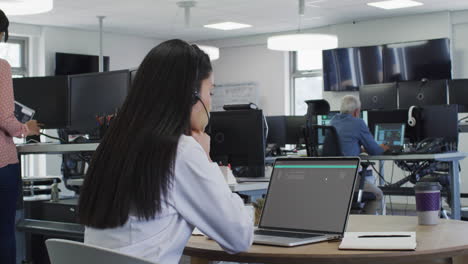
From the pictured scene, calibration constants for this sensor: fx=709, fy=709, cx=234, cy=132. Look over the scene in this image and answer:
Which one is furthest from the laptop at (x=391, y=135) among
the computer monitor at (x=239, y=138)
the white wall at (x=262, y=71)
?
the white wall at (x=262, y=71)

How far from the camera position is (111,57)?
442 inches

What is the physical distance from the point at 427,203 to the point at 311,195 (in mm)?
352

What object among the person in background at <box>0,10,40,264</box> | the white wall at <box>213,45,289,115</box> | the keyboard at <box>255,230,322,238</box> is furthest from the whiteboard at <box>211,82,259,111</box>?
the keyboard at <box>255,230,322,238</box>

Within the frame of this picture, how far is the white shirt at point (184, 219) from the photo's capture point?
5.09ft

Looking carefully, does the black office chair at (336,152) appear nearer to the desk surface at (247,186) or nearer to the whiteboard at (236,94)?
the desk surface at (247,186)

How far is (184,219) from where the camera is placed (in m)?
1.60

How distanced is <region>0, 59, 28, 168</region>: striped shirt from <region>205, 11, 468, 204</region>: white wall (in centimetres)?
699

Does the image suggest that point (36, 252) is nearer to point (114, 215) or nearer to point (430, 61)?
point (114, 215)

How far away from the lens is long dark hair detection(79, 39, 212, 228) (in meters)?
1.54

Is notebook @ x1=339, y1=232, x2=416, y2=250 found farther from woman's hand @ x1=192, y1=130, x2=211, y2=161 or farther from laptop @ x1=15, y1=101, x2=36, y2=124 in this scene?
laptop @ x1=15, y1=101, x2=36, y2=124

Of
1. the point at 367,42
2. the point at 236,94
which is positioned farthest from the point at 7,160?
the point at 236,94

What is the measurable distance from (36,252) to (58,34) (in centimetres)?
670

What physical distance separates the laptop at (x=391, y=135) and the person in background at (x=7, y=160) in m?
3.45

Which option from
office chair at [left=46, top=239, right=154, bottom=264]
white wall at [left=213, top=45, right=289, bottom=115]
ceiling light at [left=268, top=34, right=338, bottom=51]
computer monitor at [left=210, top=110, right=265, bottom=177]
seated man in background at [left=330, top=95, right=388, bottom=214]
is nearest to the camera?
office chair at [left=46, top=239, right=154, bottom=264]
